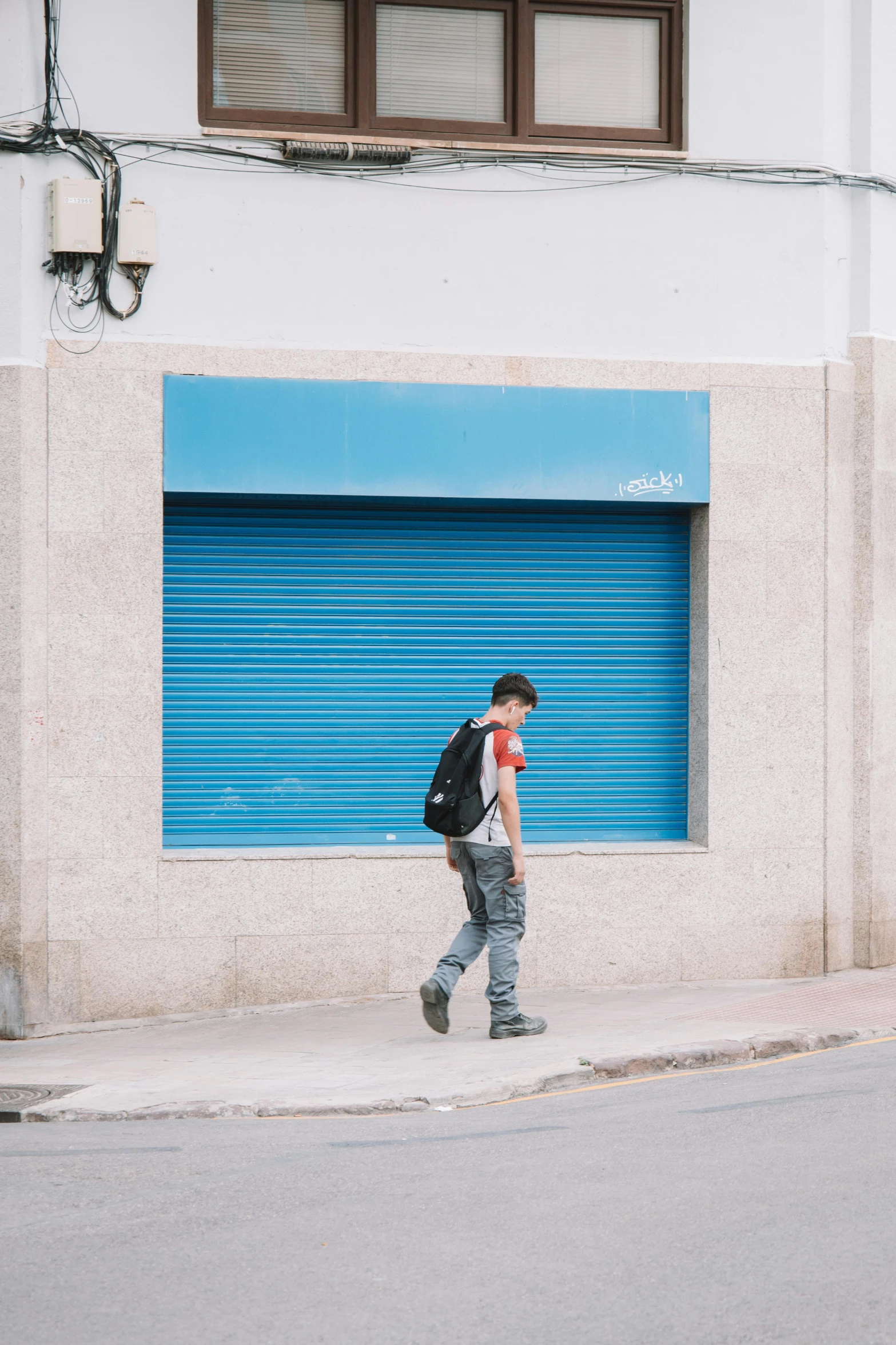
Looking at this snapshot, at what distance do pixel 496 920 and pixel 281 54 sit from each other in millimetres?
5914

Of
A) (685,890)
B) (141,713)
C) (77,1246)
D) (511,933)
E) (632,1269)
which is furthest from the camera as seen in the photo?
(685,890)

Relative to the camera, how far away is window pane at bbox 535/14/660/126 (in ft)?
34.0

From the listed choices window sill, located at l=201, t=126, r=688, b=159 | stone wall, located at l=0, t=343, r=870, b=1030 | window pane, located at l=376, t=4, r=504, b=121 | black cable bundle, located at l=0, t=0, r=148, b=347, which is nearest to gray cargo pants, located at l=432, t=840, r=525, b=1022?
stone wall, located at l=0, t=343, r=870, b=1030

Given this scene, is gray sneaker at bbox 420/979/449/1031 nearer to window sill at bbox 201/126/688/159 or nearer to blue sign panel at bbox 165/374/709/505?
blue sign panel at bbox 165/374/709/505

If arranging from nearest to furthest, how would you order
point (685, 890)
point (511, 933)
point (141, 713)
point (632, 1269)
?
point (632, 1269) → point (511, 933) → point (141, 713) → point (685, 890)

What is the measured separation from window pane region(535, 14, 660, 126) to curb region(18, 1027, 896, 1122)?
6.24 metres

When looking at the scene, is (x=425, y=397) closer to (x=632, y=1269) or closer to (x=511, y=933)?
(x=511, y=933)

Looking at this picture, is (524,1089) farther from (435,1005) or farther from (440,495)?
(440,495)

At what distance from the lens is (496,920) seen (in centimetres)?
835

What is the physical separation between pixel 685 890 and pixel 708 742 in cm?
102

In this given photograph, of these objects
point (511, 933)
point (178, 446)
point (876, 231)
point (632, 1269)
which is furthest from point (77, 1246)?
point (876, 231)

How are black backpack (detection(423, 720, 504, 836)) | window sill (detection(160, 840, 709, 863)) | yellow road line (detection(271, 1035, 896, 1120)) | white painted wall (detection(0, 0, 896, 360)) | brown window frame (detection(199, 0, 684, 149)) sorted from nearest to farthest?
yellow road line (detection(271, 1035, 896, 1120)) < black backpack (detection(423, 720, 504, 836)) < white painted wall (detection(0, 0, 896, 360)) < window sill (detection(160, 840, 709, 863)) < brown window frame (detection(199, 0, 684, 149))

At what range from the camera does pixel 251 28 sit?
9.98 m

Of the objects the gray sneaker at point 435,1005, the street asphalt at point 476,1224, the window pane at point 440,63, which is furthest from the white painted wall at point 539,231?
the street asphalt at point 476,1224
